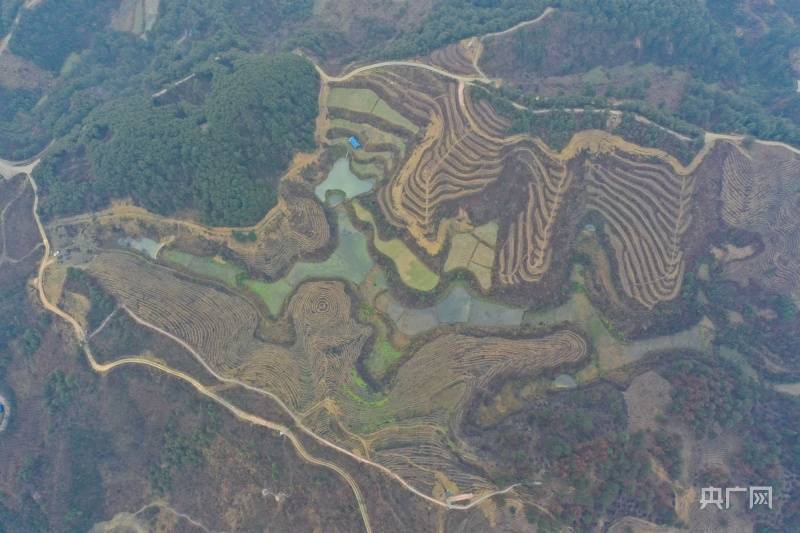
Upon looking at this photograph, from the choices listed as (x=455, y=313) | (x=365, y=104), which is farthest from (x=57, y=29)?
(x=455, y=313)

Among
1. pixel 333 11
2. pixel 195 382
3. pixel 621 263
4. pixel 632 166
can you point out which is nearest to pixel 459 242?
pixel 621 263

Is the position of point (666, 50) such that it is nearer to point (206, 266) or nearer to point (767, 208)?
point (767, 208)

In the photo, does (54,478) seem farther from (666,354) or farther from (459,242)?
(666,354)

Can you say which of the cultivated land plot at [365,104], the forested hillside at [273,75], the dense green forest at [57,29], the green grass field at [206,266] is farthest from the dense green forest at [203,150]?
the dense green forest at [57,29]

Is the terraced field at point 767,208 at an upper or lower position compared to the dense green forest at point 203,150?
lower

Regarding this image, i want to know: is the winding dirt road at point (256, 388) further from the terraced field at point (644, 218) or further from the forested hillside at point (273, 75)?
the terraced field at point (644, 218)

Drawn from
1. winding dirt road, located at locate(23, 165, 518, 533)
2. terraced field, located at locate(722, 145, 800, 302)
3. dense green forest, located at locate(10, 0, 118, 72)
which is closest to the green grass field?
winding dirt road, located at locate(23, 165, 518, 533)
